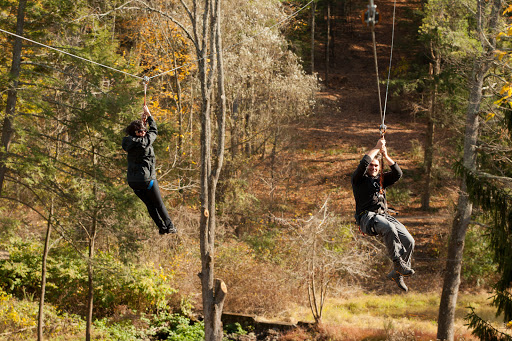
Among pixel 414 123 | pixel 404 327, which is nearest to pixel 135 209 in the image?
pixel 404 327

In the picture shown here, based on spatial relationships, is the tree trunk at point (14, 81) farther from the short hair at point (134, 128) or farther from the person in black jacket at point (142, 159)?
the short hair at point (134, 128)

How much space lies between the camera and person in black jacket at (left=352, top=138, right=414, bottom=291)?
6.01 m

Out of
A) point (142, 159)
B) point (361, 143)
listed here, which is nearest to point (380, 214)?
point (142, 159)

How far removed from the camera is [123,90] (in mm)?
13750

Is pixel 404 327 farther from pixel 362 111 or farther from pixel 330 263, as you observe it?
pixel 362 111

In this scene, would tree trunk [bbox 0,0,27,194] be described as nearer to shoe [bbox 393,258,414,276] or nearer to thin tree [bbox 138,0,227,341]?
thin tree [bbox 138,0,227,341]

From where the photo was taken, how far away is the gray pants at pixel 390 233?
600 cm

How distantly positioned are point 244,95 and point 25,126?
38.2 ft

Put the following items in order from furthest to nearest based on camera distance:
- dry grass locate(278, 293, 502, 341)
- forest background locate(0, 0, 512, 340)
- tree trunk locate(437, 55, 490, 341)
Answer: dry grass locate(278, 293, 502, 341) → tree trunk locate(437, 55, 490, 341) → forest background locate(0, 0, 512, 340)

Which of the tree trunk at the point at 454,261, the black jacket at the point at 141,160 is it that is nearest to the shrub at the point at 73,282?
the tree trunk at the point at 454,261

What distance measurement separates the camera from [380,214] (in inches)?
250

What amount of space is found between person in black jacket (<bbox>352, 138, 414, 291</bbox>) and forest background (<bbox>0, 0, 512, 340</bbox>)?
10.1 feet

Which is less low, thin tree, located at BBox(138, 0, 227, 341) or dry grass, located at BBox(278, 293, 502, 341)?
thin tree, located at BBox(138, 0, 227, 341)

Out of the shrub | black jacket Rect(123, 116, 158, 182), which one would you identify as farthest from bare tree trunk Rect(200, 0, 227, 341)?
black jacket Rect(123, 116, 158, 182)
